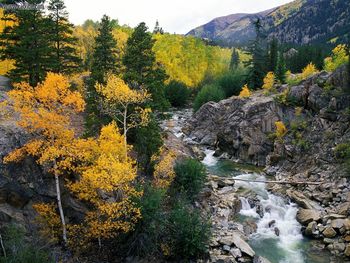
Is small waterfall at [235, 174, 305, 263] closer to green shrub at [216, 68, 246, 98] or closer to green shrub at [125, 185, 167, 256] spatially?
green shrub at [125, 185, 167, 256]

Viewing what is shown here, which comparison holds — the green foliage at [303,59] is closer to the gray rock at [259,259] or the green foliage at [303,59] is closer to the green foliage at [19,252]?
the gray rock at [259,259]

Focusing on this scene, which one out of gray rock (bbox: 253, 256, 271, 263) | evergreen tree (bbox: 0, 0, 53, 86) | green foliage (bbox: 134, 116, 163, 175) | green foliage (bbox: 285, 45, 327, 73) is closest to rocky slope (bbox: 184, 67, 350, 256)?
gray rock (bbox: 253, 256, 271, 263)

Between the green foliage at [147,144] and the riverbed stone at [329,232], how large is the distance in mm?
13465

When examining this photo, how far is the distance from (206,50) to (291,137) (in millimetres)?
76559

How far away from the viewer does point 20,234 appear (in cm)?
1595

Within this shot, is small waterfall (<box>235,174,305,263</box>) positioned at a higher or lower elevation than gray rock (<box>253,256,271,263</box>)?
lower

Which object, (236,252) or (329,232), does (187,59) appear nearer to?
(329,232)

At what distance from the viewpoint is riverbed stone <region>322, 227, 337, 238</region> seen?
2403 cm

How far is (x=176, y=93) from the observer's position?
82125 millimetres

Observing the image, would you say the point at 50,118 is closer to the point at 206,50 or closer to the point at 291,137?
the point at 291,137

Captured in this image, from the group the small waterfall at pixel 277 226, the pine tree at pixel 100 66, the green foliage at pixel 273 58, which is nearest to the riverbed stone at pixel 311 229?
the small waterfall at pixel 277 226

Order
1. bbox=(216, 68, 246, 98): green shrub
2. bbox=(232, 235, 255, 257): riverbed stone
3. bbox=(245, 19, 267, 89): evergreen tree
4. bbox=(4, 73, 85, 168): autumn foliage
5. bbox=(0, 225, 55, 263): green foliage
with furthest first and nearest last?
bbox=(216, 68, 246, 98): green shrub
bbox=(245, 19, 267, 89): evergreen tree
bbox=(232, 235, 255, 257): riverbed stone
bbox=(4, 73, 85, 168): autumn foliage
bbox=(0, 225, 55, 263): green foliage

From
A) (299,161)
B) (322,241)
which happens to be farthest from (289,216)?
(299,161)

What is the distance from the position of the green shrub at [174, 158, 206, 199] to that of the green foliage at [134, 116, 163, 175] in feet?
7.31
